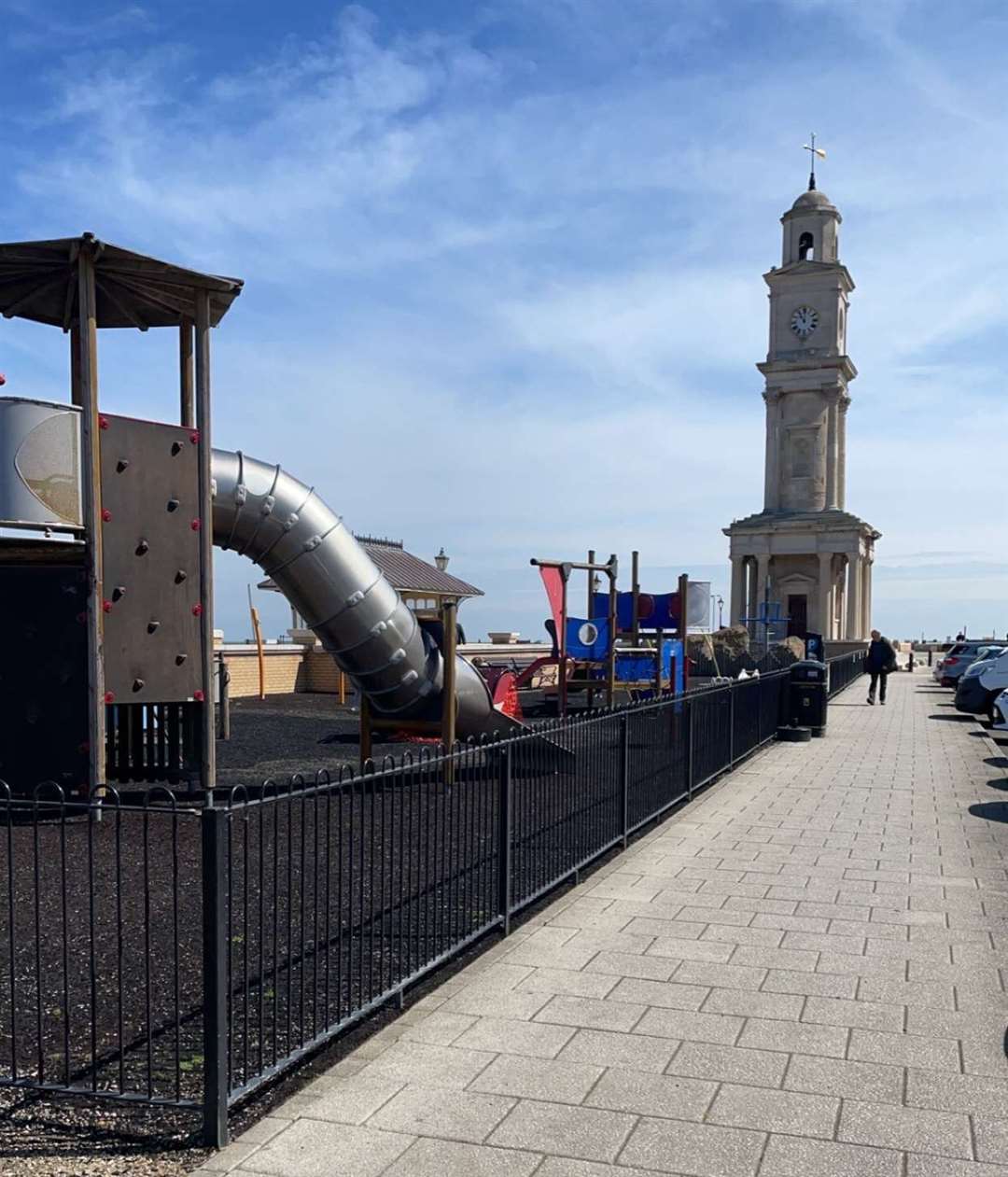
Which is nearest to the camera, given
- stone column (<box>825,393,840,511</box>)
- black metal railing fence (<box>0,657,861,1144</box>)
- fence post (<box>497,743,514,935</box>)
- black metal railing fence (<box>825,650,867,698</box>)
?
black metal railing fence (<box>0,657,861,1144</box>)

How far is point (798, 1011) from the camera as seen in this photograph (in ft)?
19.3

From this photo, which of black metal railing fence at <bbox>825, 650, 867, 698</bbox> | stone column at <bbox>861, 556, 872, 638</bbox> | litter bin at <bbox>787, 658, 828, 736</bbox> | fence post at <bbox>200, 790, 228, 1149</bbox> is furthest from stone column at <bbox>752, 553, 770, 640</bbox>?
fence post at <bbox>200, 790, 228, 1149</bbox>

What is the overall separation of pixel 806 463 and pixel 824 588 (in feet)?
26.6

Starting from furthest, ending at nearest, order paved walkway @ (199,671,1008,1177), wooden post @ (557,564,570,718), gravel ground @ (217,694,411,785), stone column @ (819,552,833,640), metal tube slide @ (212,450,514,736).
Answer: stone column @ (819,552,833,640) → wooden post @ (557,564,570,718) → gravel ground @ (217,694,411,785) → metal tube slide @ (212,450,514,736) → paved walkway @ (199,671,1008,1177)

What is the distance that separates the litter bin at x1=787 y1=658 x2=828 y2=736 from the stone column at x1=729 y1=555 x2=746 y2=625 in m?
54.8

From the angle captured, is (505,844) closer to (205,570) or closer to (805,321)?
(205,570)

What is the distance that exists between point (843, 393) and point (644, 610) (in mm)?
58758

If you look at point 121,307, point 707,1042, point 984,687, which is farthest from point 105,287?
point 984,687

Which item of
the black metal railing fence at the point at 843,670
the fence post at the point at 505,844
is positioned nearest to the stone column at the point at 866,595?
the black metal railing fence at the point at 843,670

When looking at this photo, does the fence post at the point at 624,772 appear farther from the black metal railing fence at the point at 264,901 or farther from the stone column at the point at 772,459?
the stone column at the point at 772,459

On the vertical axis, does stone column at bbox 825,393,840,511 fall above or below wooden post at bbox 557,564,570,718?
above

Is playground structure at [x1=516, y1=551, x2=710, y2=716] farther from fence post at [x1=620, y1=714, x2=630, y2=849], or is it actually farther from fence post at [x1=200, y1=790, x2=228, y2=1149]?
fence post at [x1=200, y1=790, x2=228, y2=1149]

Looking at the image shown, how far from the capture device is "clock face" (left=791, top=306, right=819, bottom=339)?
73.9 m

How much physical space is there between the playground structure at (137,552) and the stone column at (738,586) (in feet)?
208
